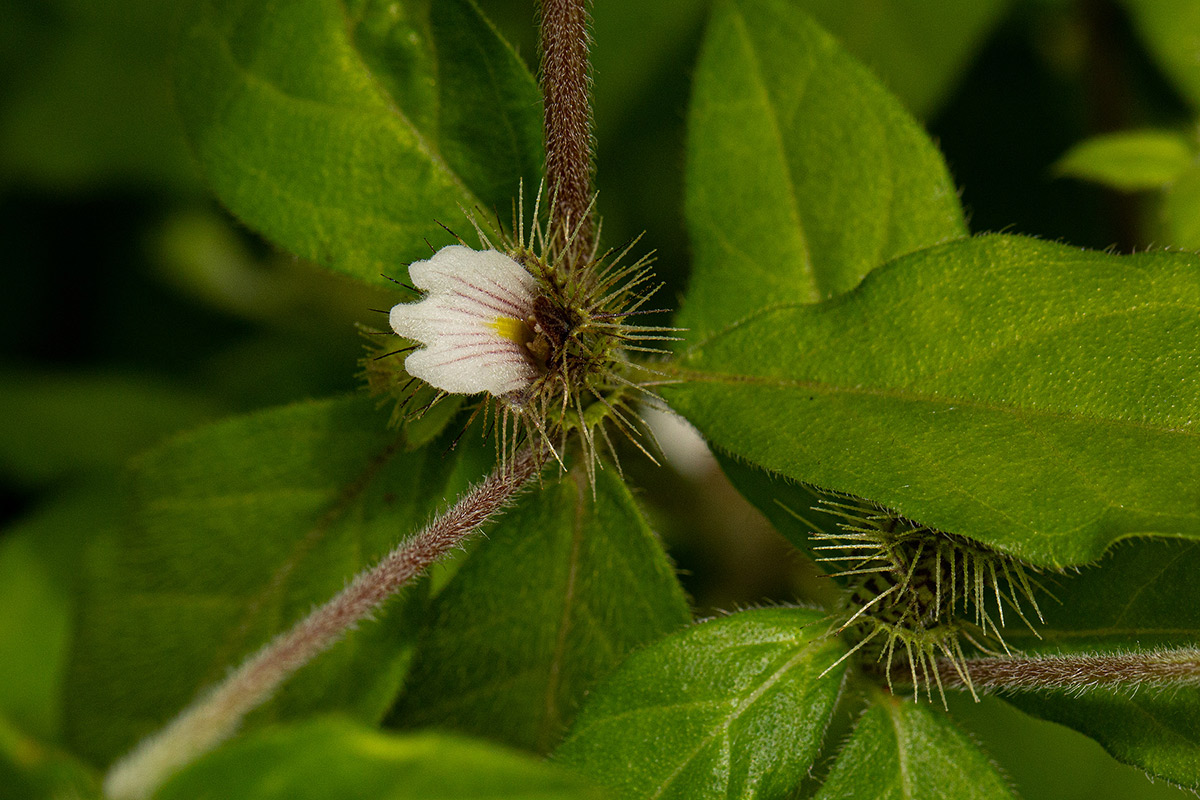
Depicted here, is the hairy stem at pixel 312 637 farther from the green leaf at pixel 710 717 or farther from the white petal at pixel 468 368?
the green leaf at pixel 710 717

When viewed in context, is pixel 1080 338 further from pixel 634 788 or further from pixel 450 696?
pixel 450 696

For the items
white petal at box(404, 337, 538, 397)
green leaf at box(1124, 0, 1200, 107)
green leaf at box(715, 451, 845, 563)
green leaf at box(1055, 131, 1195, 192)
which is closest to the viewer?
white petal at box(404, 337, 538, 397)

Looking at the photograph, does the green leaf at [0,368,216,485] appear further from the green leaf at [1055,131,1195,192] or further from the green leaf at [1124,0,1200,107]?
the green leaf at [1124,0,1200,107]

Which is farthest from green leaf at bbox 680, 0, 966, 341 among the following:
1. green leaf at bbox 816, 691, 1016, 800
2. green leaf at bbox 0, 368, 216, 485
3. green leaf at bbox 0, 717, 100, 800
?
green leaf at bbox 0, 368, 216, 485

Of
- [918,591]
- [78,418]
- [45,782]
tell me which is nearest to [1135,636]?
[918,591]

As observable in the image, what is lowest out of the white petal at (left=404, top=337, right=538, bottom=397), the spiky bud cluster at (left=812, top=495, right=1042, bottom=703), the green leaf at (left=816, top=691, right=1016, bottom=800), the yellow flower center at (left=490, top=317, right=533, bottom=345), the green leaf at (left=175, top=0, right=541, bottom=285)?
the green leaf at (left=816, top=691, right=1016, bottom=800)

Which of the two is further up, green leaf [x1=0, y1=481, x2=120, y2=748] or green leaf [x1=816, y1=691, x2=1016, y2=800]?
green leaf [x1=816, y1=691, x2=1016, y2=800]

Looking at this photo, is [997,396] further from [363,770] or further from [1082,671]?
[363,770]

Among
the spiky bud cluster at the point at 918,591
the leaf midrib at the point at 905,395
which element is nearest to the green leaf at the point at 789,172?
the leaf midrib at the point at 905,395
